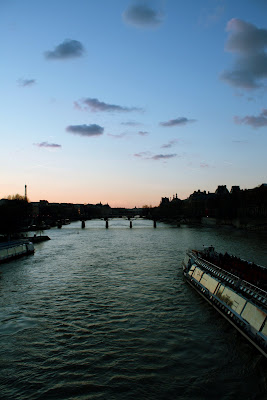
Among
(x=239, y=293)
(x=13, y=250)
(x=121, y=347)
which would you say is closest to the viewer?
(x=121, y=347)

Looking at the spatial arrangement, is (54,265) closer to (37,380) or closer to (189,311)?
(189,311)

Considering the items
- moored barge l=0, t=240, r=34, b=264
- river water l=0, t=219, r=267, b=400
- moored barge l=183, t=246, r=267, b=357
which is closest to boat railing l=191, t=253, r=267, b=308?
moored barge l=183, t=246, r=267, b=357

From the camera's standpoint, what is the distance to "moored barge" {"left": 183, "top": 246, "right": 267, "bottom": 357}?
1767 centimetres

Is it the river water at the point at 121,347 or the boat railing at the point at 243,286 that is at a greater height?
the boat railing at the point at 243,286

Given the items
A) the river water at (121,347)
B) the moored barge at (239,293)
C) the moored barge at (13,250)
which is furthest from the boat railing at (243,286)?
the moored barge at (13,250)

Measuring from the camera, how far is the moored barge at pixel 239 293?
1767 cm

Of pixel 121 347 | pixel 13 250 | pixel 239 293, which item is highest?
pixel 239 293

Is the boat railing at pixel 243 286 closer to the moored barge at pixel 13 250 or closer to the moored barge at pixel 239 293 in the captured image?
the moored barge at pixel 239 293

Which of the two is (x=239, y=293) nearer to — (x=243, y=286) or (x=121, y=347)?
(x=243, y=286)

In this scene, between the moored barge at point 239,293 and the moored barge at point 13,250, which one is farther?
the moored barge at point 13,250

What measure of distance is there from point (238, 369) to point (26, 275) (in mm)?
33095

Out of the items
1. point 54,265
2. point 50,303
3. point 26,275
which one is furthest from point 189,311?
point 54,265

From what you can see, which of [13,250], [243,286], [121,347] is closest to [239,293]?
[243,286]

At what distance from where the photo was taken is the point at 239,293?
21562 millimetres
